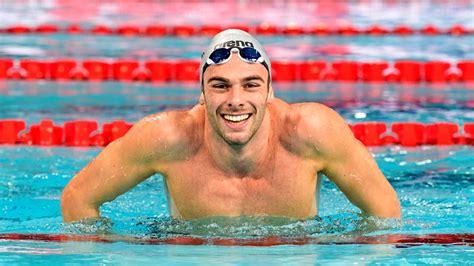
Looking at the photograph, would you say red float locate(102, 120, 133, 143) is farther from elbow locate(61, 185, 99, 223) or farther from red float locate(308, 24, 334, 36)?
red float locate(308, 24, 334, 36)

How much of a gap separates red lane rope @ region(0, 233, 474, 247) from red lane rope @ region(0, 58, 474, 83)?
15.3 ft

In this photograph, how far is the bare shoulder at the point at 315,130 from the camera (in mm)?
4016

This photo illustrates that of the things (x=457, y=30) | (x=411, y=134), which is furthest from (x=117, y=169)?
(x=457, y=30)

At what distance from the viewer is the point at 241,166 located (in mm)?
4105

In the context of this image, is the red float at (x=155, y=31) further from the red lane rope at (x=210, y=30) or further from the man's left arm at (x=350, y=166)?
the man's left arm at (x=350, y=166)

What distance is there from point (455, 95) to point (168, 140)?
463cm

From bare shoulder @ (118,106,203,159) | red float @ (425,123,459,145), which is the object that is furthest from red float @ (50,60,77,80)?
bare shoulder @ (118,106,203,159)

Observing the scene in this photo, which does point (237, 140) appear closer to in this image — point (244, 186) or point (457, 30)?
point (244, 186)

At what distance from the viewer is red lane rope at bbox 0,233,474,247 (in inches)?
159

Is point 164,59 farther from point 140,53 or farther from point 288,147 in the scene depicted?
point 288,147

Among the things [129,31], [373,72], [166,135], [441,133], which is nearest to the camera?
[166,135]

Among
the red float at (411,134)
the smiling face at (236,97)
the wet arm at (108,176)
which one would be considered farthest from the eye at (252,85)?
the red float at (411,134)

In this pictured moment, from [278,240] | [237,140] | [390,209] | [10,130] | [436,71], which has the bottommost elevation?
[278,240]

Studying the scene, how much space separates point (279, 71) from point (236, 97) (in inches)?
200
